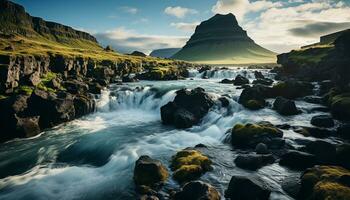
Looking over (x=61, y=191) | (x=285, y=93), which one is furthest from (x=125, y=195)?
(x=285, y=93)

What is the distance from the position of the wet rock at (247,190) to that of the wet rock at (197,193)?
1087mm

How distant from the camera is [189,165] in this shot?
22500 millimetres

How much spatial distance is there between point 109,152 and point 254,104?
23085mm

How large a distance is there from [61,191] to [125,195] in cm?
490

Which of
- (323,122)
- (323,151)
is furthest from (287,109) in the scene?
(323,151)

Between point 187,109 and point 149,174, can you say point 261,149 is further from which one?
point 187,109

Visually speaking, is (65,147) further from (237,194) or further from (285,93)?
(285,93)

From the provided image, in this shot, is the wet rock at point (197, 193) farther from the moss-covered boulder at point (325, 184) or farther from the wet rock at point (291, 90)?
the wet rock at point (291, 90)

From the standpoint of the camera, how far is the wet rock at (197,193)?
1692 centimetres

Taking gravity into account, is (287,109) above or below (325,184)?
above

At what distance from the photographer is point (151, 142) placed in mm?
31266

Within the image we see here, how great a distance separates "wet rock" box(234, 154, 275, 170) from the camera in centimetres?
2256

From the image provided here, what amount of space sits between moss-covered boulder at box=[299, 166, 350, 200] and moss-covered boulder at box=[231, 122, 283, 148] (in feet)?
26.9

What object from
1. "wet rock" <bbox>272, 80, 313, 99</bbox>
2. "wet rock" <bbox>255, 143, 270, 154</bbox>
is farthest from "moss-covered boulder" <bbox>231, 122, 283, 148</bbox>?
"wet rock" <bbox>272, 80, 313, 99</bbox>
